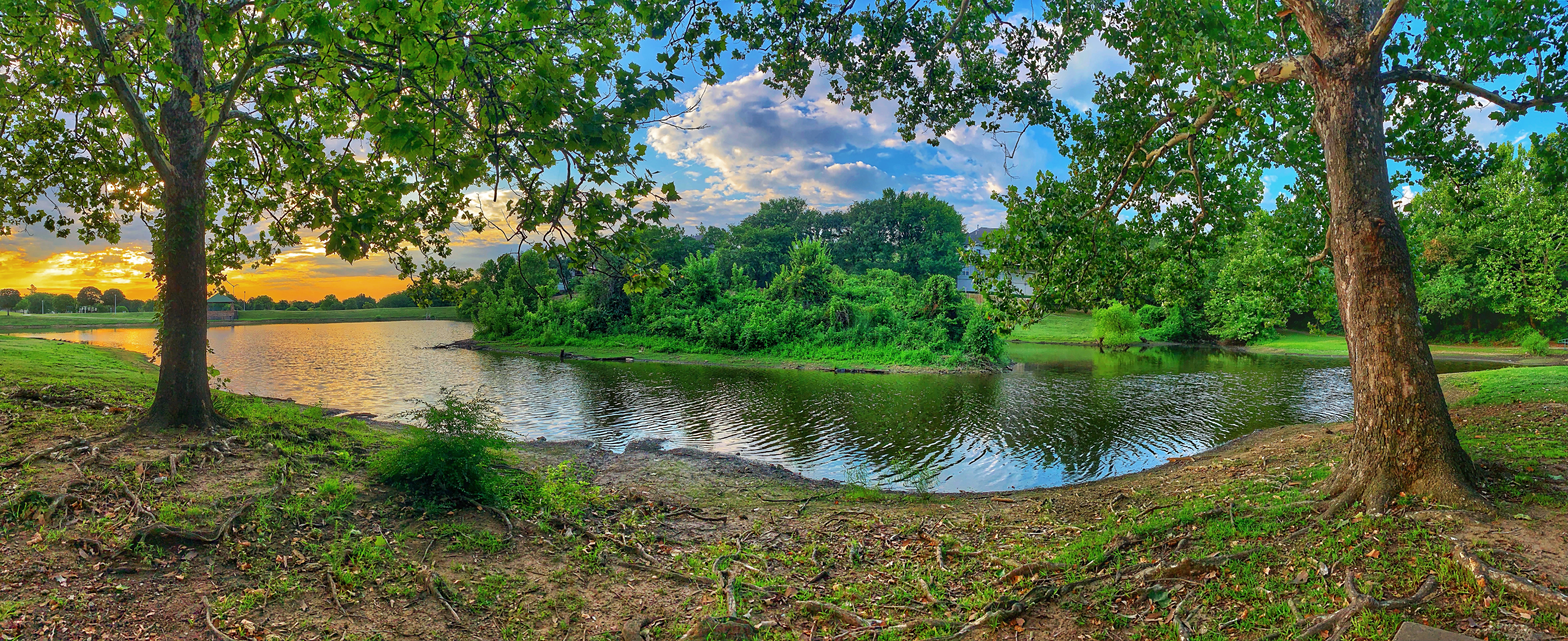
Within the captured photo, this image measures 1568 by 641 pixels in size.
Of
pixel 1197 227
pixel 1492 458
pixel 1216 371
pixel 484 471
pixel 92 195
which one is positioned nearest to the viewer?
pixel 1492 458

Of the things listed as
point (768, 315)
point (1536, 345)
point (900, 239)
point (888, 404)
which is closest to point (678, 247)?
point (900, 239)

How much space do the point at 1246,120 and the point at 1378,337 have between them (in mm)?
3851

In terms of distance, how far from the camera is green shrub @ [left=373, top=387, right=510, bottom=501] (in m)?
7.66

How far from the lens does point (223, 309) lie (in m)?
90.4

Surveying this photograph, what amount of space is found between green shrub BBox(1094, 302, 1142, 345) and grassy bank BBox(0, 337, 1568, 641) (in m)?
44.0

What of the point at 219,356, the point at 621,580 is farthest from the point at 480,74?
the point at 219,356

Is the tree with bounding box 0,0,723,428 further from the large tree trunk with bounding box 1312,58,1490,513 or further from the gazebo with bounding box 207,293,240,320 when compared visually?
the gazebo with bounding box 207,293,240,320

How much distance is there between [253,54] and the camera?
5.05 m

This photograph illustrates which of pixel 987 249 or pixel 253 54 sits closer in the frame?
pixel 253 54

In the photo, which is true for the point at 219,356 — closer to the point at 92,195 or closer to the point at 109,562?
the point at 92,195

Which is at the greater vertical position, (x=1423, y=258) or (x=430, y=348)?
(x=1423, y=258)

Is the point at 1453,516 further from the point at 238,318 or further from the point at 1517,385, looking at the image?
the point at 238,318

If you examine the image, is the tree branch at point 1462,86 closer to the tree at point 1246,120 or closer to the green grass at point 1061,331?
the tree at point 1246,120

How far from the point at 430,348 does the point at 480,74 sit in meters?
47.9
